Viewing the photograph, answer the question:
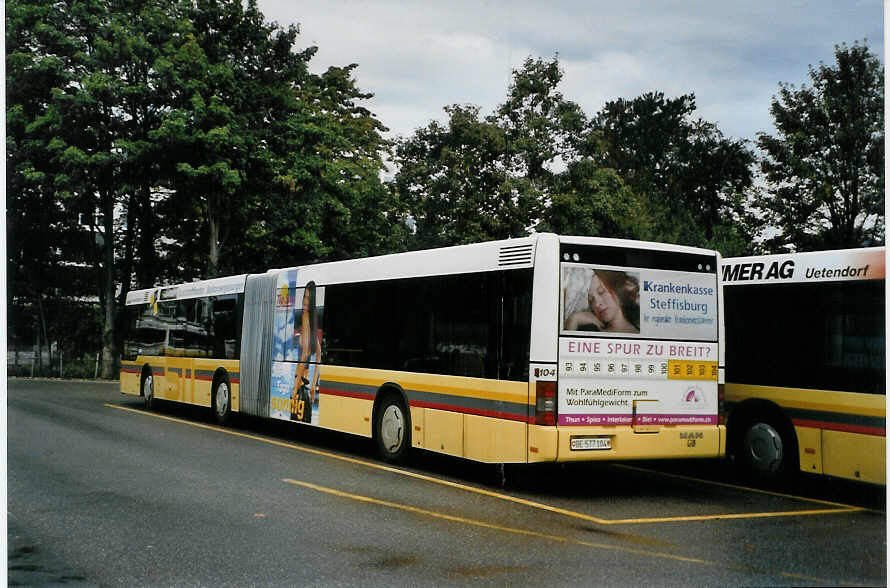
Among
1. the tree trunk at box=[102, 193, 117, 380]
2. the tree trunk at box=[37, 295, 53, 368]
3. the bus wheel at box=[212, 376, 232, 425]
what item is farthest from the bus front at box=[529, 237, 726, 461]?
the tree trunk at box=[37, 295, 53, 368]

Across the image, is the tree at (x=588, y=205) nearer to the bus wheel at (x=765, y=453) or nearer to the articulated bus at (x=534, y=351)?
the articulated bus at (x=534, y=351)

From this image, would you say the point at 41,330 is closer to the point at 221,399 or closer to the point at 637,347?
the point at 221,399

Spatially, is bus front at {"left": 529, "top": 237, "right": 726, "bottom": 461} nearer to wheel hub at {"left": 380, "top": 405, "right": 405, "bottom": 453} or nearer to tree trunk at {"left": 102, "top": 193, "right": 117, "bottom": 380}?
wheel hub at {"left": 380, "top": 405, "right": 405, "bottom": 453}

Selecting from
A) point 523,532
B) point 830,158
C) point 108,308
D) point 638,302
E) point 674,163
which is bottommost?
point 523,532

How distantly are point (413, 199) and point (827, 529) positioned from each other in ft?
90.4

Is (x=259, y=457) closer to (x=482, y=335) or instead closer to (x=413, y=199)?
(x=482, y=335)

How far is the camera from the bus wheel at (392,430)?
40.5ft

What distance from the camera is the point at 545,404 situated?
994cm

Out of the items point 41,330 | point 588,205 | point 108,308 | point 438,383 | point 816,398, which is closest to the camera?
point 816,398

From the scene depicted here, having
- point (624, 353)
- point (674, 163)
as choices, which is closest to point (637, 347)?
point (624, 353)

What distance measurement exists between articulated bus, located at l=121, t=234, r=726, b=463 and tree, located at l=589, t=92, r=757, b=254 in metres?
14.3

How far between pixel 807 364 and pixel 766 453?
1.15m

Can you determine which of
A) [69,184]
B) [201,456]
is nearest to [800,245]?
[201,456]

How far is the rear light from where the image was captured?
991cm
